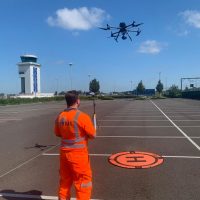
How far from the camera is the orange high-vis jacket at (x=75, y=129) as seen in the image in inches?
186

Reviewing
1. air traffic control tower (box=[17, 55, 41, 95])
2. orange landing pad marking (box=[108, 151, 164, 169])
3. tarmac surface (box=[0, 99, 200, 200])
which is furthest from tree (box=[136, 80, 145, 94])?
orange landing pad marking (box=[108, 151, 164, 169])

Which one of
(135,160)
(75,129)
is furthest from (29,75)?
(75,129)

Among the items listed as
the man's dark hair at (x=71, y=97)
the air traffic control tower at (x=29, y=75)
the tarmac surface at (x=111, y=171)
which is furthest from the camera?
the air traffic control tower at (x=29, y=75)

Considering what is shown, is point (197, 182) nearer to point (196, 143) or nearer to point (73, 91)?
point (73, 91)

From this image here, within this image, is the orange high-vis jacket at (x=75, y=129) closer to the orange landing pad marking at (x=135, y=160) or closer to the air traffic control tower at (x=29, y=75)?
the orange landing pad marking at (x=135, y=160)

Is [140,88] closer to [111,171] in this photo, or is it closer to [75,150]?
[111,171]

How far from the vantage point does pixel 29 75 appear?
95312 millimetres

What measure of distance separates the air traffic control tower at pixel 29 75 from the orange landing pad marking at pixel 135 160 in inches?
3367

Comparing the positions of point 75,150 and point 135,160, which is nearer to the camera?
point 75,150

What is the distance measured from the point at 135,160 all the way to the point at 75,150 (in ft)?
12.5

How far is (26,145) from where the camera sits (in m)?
11.0

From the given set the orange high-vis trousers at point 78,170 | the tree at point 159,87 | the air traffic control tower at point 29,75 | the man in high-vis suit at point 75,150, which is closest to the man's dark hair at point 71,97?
the man in high-vis suit at point 75,150

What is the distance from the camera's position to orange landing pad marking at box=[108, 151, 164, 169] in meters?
7.70

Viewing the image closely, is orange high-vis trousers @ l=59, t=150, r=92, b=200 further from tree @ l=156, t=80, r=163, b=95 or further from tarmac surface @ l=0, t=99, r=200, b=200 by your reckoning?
tree @ l=156, t=80, r=163, b=95
